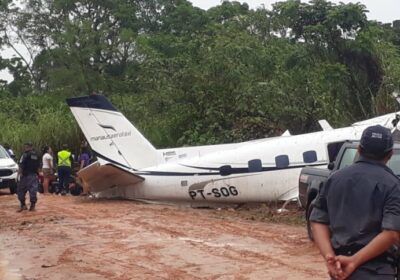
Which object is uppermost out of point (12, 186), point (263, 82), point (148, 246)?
point (263, 82)

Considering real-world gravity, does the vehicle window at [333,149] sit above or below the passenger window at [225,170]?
above

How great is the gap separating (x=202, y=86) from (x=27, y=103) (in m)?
16.7

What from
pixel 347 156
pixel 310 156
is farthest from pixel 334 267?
pixel 310 156

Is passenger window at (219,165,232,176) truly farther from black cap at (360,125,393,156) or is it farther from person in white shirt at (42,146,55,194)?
black cap at (360,125,393,156)

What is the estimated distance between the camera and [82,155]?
24750 millimetres

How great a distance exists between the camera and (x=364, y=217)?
4.00 meters

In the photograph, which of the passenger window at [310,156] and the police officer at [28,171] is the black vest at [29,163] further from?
the passenger window at [310,156]

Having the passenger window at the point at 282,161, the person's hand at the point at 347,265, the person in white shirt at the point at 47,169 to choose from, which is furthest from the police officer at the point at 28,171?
the person's hand at the point at 347,265

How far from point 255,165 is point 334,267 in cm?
1348

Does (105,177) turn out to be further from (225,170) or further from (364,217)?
(364,217)

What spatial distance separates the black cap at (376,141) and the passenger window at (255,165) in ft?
43.4

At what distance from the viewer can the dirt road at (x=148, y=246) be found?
9.73 metres

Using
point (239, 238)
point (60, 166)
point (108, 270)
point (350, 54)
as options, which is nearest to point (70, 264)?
point (108, 270)

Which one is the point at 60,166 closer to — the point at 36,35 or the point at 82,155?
the point at 82,155
